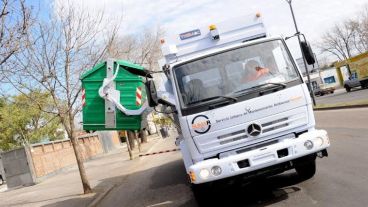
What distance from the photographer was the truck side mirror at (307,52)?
8.20m

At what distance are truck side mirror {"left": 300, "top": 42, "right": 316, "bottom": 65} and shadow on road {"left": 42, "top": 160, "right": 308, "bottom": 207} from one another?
2172 millimetres

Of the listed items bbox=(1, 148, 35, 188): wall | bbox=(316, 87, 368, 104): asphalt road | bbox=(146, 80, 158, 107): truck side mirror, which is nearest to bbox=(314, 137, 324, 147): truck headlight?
bbox=(146, 80, 158, 107): truck side mirror

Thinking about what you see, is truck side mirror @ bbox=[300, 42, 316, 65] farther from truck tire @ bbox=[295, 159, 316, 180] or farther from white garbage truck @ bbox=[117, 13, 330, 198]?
truck tire @ bbox=[295, 159, 316, 180]

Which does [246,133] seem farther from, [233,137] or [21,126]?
[21,126]

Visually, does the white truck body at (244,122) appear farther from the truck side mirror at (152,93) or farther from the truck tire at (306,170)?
the truck tire at (306,170)

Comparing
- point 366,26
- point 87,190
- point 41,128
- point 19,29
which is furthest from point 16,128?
point 366,26

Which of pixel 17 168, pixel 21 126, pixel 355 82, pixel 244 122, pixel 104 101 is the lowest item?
pixel 355 82

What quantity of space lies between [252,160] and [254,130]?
0.45 meters

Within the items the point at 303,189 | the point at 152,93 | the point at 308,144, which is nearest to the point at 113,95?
the point at 152,93

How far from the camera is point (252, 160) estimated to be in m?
7.20

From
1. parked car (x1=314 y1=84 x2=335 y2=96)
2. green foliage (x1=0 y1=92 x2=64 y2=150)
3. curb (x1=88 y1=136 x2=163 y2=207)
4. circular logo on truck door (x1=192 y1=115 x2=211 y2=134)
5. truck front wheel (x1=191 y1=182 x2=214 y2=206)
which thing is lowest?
curb (x1=88 y1=136 x2=163 y2=207)

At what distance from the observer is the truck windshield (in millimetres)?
7520

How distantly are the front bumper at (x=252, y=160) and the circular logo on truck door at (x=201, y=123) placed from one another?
1.51ft

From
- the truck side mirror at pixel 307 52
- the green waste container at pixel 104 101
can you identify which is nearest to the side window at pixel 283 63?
the truck side mirror at pixel 307 52
